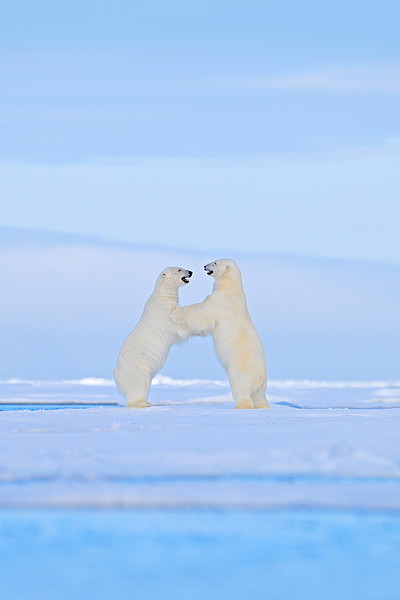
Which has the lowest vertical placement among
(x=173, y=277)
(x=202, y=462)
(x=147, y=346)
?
(x=202, y=462)

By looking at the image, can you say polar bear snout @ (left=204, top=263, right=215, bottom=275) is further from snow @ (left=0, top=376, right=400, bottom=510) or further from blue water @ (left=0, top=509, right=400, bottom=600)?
blue water @ (left=0, top=509, right=400, bottom=600)

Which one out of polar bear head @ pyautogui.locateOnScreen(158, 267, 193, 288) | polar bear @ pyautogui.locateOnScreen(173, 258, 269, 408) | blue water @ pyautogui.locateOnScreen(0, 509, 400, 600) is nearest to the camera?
blue water @ pyautogui.locateOnScreen(0, 509, 400, 600)

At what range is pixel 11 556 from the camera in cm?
376

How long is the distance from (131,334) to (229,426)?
9.27ft

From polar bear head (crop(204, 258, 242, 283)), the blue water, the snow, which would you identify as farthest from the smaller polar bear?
the blue water

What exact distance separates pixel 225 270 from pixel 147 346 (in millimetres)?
1171

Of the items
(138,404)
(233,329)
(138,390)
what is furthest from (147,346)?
(233,329)

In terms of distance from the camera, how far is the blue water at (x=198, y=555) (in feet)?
10.9

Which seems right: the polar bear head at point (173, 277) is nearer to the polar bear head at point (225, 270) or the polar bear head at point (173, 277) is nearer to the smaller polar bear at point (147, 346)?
the smaller polar bear at point (147, 346)

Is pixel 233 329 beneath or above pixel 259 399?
above

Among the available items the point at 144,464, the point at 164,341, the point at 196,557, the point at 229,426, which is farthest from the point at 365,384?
the point at 196,557

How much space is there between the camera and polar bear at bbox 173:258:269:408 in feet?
31.3

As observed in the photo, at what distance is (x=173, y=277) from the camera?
10133 millimetres

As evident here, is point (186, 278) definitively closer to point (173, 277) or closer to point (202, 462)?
point (173, 277)
